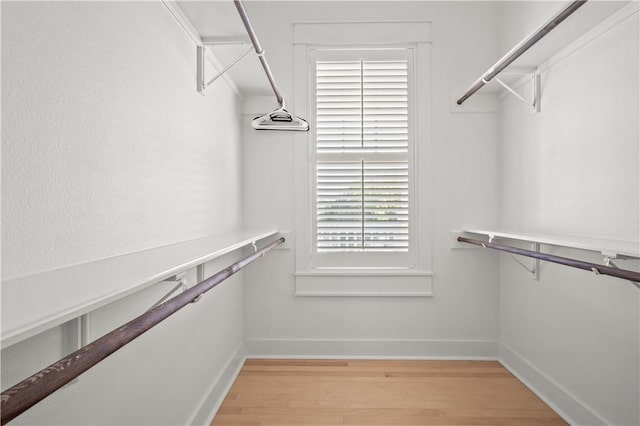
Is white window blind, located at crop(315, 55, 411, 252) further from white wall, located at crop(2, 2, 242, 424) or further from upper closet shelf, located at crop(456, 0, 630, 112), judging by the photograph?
white wall, located at crop(2, 2, 242, 424)

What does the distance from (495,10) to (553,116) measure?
121 cm

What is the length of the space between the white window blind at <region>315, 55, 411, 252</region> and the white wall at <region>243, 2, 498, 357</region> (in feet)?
0.73

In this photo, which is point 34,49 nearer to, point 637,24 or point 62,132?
point 62,132

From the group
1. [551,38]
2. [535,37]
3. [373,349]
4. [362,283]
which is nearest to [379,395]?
[373,349]

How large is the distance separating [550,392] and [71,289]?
2.51 m

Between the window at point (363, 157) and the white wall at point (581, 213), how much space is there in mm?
789

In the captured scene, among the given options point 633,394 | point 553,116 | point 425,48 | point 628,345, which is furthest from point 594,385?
point 425,48

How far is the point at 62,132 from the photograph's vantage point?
879 millimetres

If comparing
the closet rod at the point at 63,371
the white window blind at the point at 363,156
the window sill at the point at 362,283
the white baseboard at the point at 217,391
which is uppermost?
the white window blind at the point at 363,156

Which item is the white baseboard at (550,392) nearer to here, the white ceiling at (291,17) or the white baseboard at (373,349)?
the white baseboard at (373,349)

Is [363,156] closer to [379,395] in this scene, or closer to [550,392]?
[379,395]

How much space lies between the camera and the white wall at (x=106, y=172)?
769 mm

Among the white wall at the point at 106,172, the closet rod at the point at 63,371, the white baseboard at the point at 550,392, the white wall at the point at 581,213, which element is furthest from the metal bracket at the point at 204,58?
the white baseboard at the point at 550,392

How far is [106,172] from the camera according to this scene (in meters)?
1.05
